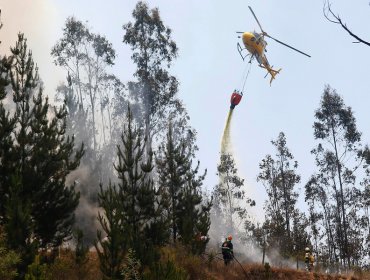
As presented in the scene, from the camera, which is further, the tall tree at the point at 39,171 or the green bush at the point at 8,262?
the tall tree at the point at 39,171

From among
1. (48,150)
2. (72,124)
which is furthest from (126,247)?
(72,124)

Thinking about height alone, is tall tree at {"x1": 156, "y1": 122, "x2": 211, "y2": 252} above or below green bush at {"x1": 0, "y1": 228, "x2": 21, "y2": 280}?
above

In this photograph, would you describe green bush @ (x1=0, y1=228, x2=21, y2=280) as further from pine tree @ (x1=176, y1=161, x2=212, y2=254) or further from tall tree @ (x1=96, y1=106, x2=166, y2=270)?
pine tree @ (x1=176, y1=161, x2=212, y2=254)

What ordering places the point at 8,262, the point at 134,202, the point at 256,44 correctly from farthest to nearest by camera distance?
the point at 256,44
the point at 134,202
the point at 8,262

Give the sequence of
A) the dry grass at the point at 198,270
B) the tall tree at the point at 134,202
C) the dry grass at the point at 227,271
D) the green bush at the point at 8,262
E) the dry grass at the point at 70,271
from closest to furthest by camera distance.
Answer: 1. the green bush at the point at 8,262
2. the tall tree at the point at 134,202
3. the dry grass at the point at 70,271
4. the dry grass at the point at 198,270
5. the dry grass at the point at 227,271

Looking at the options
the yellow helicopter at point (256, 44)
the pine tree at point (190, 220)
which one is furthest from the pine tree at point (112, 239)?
the yellow helicopter at point (256, 44)

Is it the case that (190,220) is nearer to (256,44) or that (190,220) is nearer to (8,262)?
(8,262)

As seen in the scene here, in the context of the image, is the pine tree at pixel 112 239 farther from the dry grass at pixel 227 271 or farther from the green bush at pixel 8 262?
the dry grass at pixel 227 271

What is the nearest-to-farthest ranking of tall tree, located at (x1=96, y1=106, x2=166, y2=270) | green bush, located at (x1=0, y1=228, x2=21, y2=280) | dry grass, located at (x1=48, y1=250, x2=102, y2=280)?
1. green bush, located at (x1=0, y1=228, x2=21, y2=280)
2. tall tree, located at (x1=96, y1=106, x2=166, y2=270)
3. dry grass, located at (x1=48, y1=250, x2=102, y2=280)

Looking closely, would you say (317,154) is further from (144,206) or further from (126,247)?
(126,247)

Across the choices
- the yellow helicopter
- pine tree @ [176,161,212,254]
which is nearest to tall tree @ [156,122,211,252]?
pine tree @ [176,161,212,254]

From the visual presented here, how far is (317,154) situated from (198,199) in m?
19.7

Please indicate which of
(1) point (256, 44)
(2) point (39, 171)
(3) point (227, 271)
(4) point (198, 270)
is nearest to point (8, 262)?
(2) point (39, 171)

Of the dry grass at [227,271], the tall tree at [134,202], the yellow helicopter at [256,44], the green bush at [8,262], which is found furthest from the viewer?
the yellow helicopter at [256,44]
